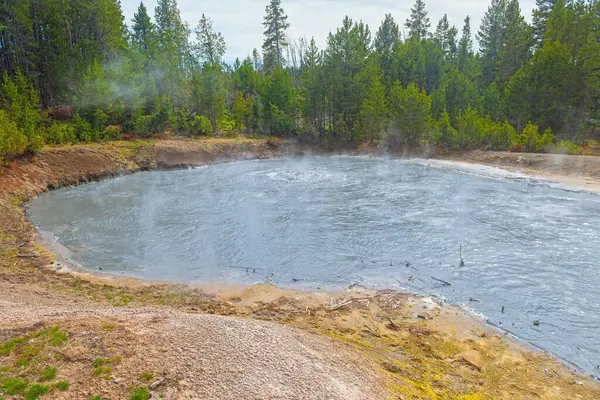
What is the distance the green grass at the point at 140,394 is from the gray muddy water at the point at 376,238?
6.84 meters

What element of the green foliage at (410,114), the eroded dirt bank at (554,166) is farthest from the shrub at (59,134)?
the eroded dirt bank at (554,166)

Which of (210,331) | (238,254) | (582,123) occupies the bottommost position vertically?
(238,254)

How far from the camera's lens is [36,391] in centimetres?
569

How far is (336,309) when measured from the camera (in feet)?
34.1

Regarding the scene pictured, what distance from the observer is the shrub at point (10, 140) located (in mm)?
23531

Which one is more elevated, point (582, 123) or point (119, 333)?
point (582, 123)

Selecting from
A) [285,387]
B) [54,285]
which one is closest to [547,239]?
[285,387]

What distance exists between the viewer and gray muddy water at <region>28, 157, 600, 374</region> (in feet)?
36.3

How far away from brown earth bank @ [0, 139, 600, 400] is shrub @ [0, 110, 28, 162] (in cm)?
1461

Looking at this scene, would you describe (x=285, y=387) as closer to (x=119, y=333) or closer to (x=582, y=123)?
(x=119, y=333)

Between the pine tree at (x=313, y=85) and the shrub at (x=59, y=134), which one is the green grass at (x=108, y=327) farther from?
the pine tree at (x=313, y=85)

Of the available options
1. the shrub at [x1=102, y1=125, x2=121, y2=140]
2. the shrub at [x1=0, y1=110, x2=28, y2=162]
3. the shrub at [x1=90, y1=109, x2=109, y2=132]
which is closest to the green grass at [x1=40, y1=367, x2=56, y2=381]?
the shrub at [x1=0, y1=110, x2=28, y2=162]

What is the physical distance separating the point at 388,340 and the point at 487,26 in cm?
6885

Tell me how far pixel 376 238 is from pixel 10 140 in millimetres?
23686
